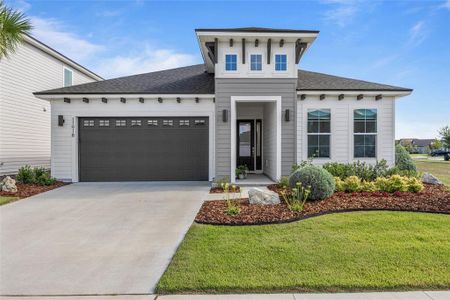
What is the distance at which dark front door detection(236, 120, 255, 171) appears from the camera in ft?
41.8

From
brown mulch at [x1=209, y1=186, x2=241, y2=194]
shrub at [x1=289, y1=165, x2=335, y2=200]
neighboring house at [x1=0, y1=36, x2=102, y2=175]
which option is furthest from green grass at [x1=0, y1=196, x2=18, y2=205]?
shrub at [x1=289, y1=165, x2=335, y2=200]

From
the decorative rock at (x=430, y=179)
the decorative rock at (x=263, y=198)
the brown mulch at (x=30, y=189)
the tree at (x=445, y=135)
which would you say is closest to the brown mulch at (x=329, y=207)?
the decorative rock at (x=263, y=198)

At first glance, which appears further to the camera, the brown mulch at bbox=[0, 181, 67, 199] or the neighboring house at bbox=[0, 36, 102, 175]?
the neighboring house at bbox=[0, 36, 102, 175]

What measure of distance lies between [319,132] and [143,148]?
719cm

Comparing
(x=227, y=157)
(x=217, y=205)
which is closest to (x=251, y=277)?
(x=217, y=205)

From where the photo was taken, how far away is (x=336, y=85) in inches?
414

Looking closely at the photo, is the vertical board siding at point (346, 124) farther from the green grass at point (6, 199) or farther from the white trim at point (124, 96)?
the green grass at point (6, 199)

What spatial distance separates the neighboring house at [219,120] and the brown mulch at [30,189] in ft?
3.01

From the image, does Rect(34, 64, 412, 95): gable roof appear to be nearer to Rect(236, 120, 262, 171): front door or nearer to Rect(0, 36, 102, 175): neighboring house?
Rect(0, 36, 102, 175): neighboring house

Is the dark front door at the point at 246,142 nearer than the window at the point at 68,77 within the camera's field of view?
Yes

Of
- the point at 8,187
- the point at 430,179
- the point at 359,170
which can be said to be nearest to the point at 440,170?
the point at 430,179

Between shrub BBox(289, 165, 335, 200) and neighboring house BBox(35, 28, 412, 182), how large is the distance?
2947mm

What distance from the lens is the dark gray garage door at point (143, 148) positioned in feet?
36.0

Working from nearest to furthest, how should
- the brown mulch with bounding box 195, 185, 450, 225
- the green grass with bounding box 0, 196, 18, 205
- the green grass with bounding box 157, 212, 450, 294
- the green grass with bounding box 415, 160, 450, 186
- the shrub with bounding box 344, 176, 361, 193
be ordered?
the green grass with bounding box 157, 212, 450, 294 < the brown mulch with bounding box 195, 185, 450, 225 < the green grass with bounding box 0, 196, 18, 205 < the shrub with bounding box 344, 176, 361, 193 < the green grass with bounding box 415, 160, 450, 186
